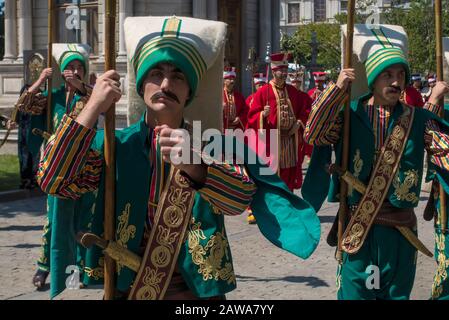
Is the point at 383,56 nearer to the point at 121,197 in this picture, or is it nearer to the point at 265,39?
the point at 121,197

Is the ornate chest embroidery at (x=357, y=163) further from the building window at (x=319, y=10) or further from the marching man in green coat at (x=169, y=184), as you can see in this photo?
the building window at (x=319, y=10)

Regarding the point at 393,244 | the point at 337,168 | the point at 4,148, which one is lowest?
the point at 4,148

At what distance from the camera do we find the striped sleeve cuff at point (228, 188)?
2.96 m

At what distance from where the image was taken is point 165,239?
10.3 feet

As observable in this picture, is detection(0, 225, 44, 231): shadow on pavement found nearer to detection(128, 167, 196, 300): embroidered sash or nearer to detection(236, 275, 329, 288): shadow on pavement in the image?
detection(236, 275, 329, 288): shadow on pavement

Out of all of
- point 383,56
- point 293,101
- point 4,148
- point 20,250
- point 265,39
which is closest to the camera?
point 383,56

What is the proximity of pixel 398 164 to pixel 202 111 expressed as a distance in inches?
70.4

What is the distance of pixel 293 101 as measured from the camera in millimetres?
10836

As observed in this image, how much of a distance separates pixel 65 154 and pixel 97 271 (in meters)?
0.55

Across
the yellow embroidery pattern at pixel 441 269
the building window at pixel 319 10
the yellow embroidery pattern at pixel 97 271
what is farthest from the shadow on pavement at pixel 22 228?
the building window at pixel 319 10

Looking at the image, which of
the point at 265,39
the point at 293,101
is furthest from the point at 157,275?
the point at 265,39

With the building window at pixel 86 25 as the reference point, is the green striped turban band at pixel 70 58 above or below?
below

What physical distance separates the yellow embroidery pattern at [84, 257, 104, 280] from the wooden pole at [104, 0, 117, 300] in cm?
12

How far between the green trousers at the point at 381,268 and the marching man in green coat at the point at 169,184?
1649 mm
